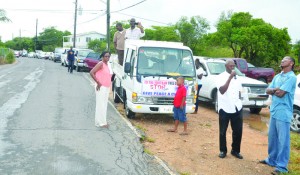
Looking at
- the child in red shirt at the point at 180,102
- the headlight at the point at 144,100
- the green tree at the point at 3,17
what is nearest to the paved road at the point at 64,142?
the headlight at the point at 144,100

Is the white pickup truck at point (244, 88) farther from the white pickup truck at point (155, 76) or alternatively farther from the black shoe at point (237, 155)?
the black shoe at point (237, 155)

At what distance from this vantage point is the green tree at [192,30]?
4303 cm

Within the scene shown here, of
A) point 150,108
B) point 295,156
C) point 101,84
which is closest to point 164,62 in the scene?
point 150,108

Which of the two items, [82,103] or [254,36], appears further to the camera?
[254,36]

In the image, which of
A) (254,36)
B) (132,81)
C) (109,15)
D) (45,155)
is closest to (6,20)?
(109,15)

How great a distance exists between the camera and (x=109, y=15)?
3073 centimetres

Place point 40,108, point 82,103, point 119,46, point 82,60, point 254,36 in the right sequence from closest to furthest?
1. point 40,108
2. point 82,103
3. point 119,46
4. point 82,60
5. point 254,36

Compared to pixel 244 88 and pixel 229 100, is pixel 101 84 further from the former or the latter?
pixel 244 88

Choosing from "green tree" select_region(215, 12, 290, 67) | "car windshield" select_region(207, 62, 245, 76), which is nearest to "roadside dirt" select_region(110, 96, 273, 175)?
"car windshield" select_region(207, 62, 245, 76)

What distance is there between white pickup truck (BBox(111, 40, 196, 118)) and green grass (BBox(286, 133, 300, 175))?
9.02ft

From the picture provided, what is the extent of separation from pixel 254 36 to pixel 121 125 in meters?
22.5

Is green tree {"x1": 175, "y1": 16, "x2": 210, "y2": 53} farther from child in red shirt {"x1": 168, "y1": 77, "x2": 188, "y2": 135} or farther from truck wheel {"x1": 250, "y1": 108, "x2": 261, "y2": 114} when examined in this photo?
child in red shirt {"x1": 168, "y1": 77, "x2": 188, "y2": 135}

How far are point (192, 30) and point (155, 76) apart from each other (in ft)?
112

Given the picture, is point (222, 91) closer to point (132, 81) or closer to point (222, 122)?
point (222, 122)
